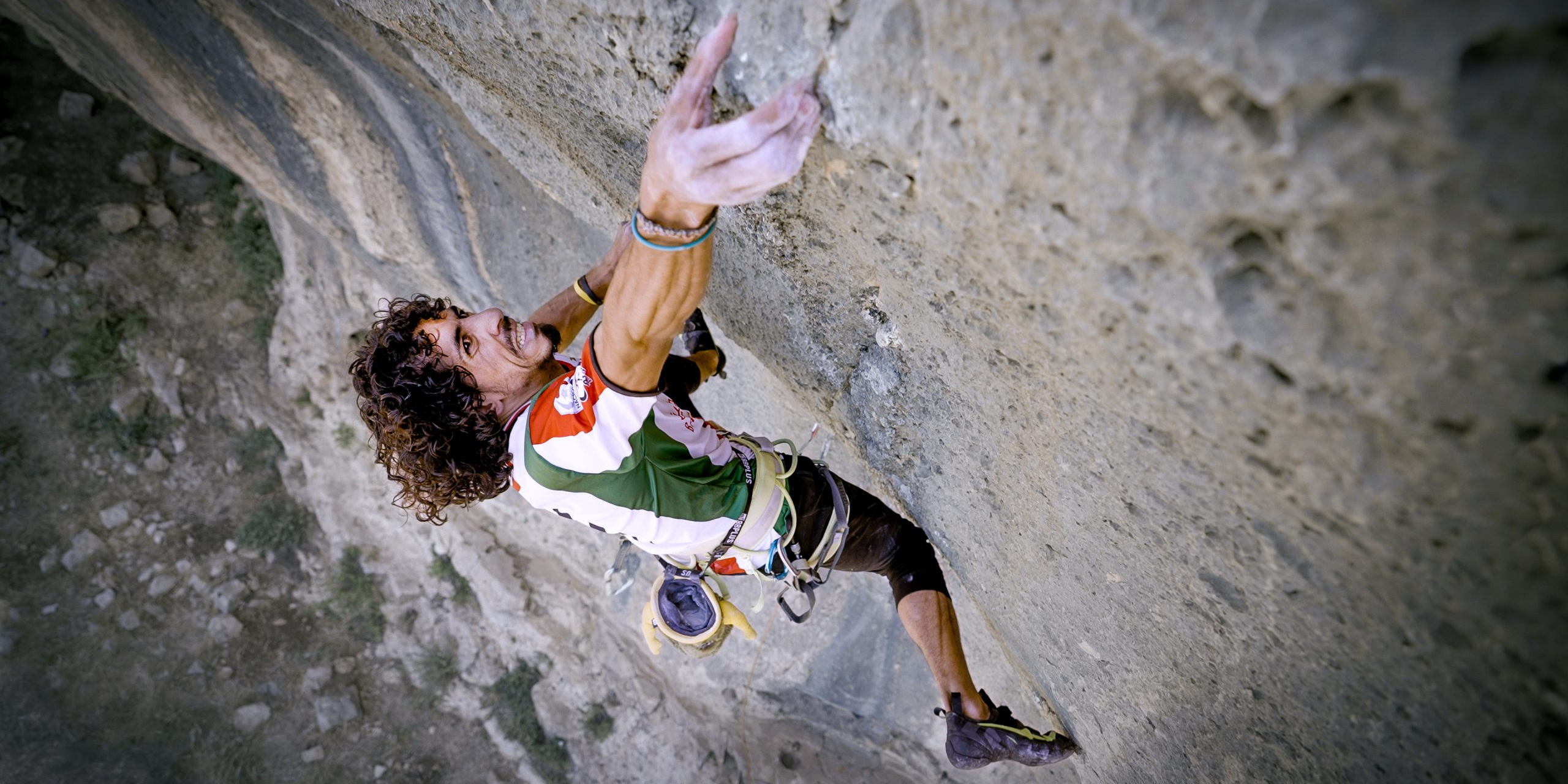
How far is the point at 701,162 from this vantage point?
1.08 m

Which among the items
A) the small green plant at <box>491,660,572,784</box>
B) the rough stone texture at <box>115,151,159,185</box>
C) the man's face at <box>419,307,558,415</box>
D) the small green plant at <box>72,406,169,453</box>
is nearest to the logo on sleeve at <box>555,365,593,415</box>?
the man's face at <box>419,307,558,415</box>

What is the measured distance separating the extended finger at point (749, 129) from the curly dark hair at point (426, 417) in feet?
3.31

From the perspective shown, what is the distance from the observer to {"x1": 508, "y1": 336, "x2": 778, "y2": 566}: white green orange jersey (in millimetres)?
1549

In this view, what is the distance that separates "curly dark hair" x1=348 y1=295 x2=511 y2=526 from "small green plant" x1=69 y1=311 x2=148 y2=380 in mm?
3904

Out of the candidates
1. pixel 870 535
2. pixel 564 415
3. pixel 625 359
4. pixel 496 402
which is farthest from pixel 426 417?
pixel 870 535

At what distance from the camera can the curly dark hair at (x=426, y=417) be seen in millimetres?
1781

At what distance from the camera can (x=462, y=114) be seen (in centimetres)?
265

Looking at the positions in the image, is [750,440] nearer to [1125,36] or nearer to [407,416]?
[407,416]

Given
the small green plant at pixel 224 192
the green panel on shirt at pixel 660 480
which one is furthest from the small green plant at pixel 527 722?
the small green plant at pixel 224 192

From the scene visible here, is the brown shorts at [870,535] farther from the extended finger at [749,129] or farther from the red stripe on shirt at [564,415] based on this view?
the extended finger at [749,129]

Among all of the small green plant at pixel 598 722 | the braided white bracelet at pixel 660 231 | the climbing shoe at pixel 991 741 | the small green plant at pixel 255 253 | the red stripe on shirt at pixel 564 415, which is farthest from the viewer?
the small green plant at pixel 255 253

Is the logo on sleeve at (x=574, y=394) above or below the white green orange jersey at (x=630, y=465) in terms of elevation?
above

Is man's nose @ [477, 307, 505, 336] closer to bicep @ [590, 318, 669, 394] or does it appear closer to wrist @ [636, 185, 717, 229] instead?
bicep @ [590, 318, 669, 394]

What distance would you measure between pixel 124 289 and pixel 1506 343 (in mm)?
6048
